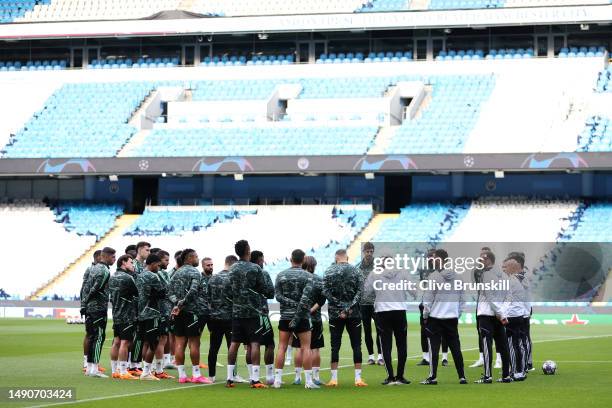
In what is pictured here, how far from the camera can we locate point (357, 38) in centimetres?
6750

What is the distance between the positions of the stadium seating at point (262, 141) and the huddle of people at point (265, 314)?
118 feet

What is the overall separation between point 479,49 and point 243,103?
12918mm

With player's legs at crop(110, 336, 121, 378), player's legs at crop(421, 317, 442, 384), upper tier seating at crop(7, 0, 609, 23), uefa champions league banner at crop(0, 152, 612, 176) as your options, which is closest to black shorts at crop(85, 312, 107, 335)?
player's legs at crop(110, 336, 121, 378)

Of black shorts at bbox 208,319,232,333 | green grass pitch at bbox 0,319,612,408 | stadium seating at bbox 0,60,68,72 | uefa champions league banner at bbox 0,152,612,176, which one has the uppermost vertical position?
stadium seating at bbox 0,60,68,72

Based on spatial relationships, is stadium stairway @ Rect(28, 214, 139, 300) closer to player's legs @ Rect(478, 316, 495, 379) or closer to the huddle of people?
the huddle of people

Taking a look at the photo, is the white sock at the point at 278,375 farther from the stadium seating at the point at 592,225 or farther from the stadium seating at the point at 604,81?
the stadium seating at the point at 604,81

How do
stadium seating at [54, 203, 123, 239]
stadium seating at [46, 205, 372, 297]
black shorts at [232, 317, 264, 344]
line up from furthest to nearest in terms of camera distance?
stadium seating at [54, 203, 123, 239] → stadium seating at [46, 205, 372, 297] → black shorts at [232, 317, 264, 344]

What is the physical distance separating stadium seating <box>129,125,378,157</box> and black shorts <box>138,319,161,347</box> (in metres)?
37.4

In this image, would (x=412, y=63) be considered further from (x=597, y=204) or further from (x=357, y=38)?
(x=597, y=204)

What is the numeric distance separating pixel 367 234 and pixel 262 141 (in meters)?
8.08

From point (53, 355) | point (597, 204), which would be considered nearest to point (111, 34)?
point (597, 204)

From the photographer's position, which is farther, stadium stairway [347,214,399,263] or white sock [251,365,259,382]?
stadium stairway [347,214,399,263]

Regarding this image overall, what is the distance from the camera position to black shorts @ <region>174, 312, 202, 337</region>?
22891 millimetres

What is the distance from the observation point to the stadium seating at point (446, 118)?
5956 centimetres
